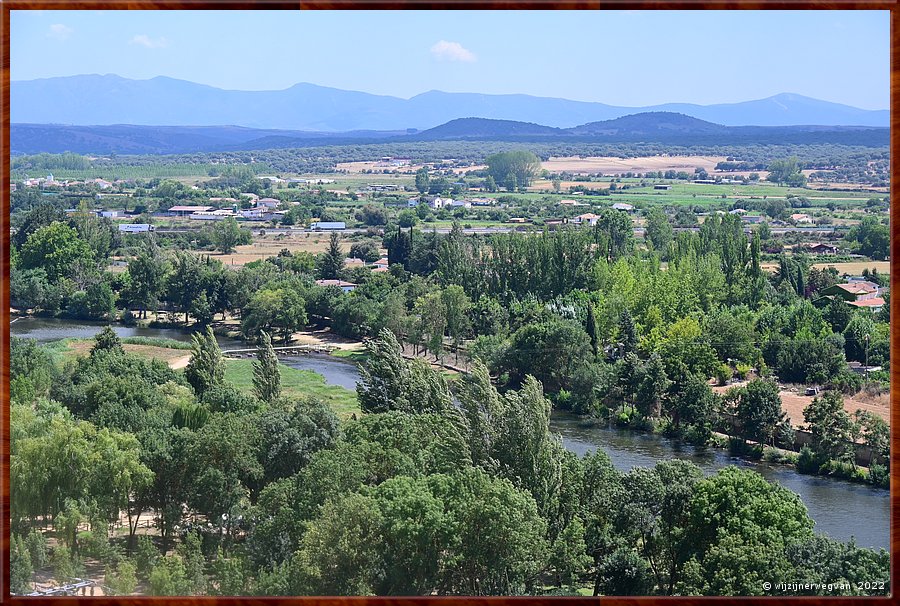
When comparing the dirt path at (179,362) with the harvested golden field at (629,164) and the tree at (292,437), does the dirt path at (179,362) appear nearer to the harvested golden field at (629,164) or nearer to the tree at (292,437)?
the tree at (292,437)

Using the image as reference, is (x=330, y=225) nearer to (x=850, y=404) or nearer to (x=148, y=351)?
(x=148, y=351)

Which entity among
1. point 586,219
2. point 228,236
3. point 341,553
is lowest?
point 228,236

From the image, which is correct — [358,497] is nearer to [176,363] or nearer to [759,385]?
[759,385]

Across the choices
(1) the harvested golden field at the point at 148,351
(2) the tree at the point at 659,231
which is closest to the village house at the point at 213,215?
(2) the tree at the point at 659,231

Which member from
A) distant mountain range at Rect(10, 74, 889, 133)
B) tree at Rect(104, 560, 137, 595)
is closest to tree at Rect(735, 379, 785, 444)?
distant mountain range at Rect(10, 74, 889, 133)

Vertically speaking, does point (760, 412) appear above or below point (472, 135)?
below

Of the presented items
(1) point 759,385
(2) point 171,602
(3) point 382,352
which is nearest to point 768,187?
(1) point 759,385

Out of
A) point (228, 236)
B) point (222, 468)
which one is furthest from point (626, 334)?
point (228, 236)
